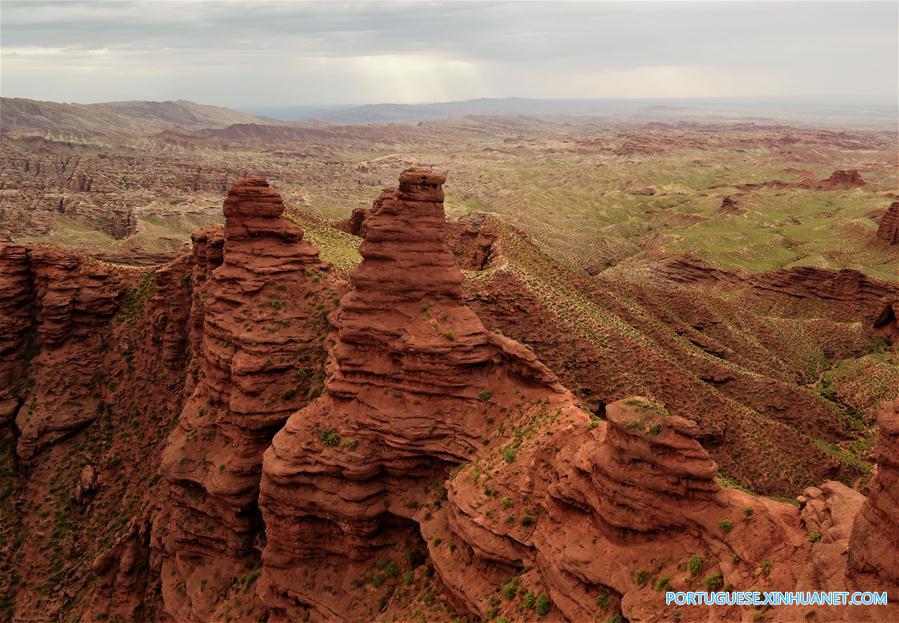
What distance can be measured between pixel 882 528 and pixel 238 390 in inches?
1288

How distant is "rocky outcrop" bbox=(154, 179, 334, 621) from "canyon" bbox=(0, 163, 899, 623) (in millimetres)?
160

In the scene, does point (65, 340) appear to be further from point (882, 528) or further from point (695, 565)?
point (882, 528)

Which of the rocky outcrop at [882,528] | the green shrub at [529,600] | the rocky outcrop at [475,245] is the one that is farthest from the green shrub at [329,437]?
the rocky outcrop at [475,245]

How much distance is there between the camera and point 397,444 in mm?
31641

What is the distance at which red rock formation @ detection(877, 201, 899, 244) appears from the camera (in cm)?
12122

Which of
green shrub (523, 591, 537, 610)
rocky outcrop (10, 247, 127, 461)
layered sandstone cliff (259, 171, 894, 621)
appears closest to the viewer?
layered sandstone cliff (259, 171, 894, 621)

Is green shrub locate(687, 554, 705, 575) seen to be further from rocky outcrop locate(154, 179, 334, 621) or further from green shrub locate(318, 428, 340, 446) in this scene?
rocky outcrop locate(154, 179, 334, 621)

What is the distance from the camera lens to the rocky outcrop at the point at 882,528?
16.0 metres

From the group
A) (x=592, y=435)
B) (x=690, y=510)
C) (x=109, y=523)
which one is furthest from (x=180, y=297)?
(x=690, y=510)

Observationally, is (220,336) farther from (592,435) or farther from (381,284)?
(592,435)

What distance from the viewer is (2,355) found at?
178 feet

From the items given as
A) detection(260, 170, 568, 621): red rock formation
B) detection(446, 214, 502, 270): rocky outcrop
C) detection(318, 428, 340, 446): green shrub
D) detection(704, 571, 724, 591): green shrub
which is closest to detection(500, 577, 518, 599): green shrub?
detection(260, 170, 568, 621): red rock formation

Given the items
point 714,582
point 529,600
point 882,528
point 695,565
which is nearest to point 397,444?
point 529,600

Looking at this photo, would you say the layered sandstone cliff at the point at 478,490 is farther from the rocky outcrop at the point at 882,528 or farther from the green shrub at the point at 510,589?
the rocky outcrop at the point at 882,528
